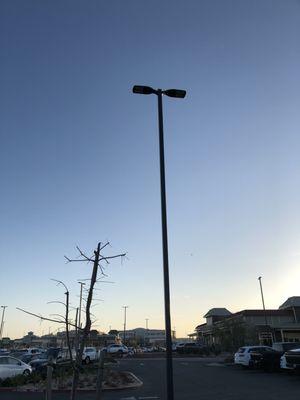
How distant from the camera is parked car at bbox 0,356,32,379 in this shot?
2469 centimetres

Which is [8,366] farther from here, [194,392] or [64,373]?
[194,392]

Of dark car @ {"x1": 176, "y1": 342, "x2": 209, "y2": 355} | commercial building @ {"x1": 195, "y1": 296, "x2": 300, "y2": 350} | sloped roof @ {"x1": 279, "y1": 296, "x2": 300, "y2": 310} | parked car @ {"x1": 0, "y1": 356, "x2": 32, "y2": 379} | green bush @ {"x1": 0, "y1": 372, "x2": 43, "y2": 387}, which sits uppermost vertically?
sloped roof @ {"x1": 279, "y1": 296, "x2": 300, "y2": 310}

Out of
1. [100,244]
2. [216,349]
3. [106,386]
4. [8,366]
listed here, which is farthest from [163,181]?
[216,349]

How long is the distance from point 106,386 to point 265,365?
12801mm

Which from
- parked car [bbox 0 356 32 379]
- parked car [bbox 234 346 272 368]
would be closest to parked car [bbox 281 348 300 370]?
parked car [bbox 234 346 272 368]

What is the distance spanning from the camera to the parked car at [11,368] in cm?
2469

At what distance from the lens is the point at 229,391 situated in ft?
62.2

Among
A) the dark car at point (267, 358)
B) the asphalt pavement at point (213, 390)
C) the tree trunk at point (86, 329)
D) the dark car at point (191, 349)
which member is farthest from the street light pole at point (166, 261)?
the dark car at point (191, 349)

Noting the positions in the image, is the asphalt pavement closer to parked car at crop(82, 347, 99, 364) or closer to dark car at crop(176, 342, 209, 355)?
parked car at crop(82, 347, 99, 364)

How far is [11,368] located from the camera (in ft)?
82.6

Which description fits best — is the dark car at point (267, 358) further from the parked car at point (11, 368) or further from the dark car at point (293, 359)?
the parked car at point (11, 368)

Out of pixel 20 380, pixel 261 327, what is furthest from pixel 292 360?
pixel 261 327

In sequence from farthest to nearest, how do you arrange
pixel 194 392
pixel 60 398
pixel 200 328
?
1. pixel 200 328
2. pixel 194 392
3. pixel 60 398

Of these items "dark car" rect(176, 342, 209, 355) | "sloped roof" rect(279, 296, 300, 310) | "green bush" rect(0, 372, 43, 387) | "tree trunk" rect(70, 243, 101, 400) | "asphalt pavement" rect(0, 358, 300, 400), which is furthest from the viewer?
"sloped roof" rect(279, 296, 300, 310)
